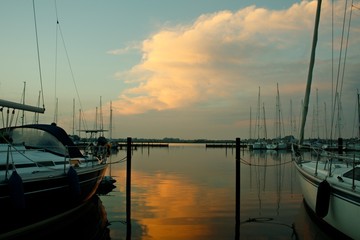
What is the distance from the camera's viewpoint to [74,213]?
47.8 ft

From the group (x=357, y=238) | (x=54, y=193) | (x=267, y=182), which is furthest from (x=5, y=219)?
(x=267, y=182)

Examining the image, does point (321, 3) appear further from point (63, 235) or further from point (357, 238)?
point (63, 235)

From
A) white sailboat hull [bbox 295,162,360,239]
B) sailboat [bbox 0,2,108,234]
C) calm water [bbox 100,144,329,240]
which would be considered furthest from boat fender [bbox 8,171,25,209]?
white sailboat hull [bbox 295,162,360,239]

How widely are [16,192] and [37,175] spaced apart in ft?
4.81

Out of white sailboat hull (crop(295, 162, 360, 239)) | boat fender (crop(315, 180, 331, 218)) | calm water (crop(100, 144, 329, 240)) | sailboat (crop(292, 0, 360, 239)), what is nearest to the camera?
white sailboat hull (crop(295, 162, 360, 239))

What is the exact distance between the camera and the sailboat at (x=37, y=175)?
10.0 metres

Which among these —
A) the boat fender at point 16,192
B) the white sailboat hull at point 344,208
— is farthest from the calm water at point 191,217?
the white sailboat hull at point 344,208

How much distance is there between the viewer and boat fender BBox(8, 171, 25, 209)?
9.95 m

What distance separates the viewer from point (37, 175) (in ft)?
37.6

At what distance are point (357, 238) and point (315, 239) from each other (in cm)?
255

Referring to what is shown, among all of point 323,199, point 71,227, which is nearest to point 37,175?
point 71,227

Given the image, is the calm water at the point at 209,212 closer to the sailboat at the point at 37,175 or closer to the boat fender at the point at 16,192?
the sailboat at the point at 37,175

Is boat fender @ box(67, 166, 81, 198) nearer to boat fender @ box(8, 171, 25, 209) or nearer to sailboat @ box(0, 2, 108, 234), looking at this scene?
sailboat @ box(0, 2, 108, 234)

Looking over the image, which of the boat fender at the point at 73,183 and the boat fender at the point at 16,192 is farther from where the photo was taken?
the boat fender at the point at 73,183
